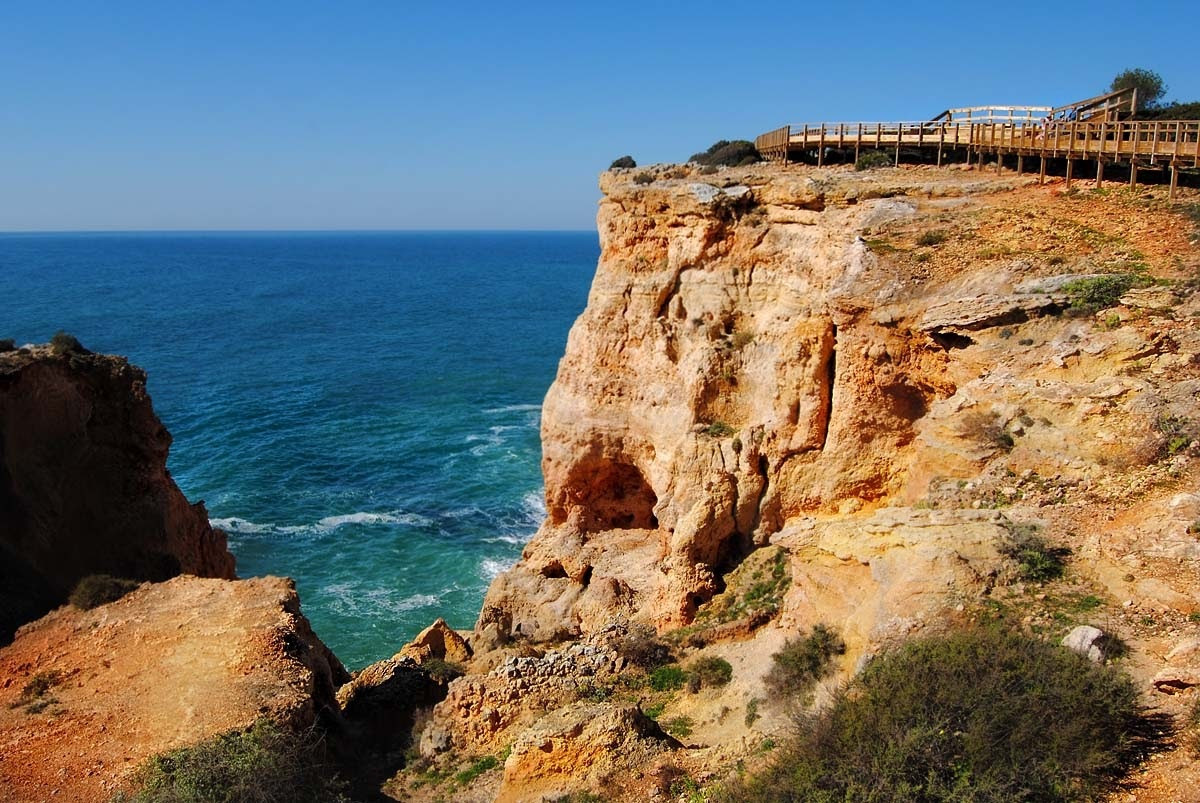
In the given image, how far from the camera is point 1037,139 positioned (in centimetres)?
2345

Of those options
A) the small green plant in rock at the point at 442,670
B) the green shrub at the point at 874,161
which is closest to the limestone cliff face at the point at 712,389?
the small green plant in rock at the point at 442,670

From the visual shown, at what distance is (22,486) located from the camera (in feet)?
68.8

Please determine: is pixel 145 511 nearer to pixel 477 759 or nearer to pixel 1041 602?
Result: pixel 477 759

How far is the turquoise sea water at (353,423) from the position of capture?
105ft

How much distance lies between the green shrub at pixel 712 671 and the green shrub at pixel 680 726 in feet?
3.56

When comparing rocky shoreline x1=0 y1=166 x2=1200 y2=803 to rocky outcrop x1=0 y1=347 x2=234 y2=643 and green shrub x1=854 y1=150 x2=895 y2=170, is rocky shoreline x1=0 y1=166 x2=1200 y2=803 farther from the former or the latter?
green shrub x1=854 y1=150 x2=895 y2=170

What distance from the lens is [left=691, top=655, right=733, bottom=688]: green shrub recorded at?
53.6 ft

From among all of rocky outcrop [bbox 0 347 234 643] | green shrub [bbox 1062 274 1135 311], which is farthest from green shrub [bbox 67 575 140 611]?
green shrub [bbox 1062 274 1135 311]

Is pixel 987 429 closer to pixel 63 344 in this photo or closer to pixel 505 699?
pixel 505 699

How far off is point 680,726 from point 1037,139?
739 inches

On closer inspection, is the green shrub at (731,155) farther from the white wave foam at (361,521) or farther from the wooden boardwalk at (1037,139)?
the white wave foam at (361,521)

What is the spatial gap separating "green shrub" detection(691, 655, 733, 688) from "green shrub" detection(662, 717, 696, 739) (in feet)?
3.56

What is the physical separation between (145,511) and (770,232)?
18.6 m

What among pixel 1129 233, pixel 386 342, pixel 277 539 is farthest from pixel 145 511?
pixel 386 342
